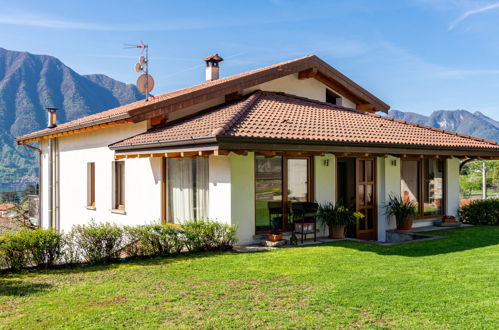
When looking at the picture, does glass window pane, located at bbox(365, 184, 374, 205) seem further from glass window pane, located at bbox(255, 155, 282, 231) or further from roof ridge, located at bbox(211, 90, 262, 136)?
roof ridge, located at bbox(211, 90, 262, 136)

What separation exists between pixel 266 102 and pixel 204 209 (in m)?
3.87

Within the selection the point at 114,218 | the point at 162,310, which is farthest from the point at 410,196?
the point at 162,310

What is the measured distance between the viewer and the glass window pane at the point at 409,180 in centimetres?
1375

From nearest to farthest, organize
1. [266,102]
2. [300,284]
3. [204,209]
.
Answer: [300,284] < [204,209] < [266,102]

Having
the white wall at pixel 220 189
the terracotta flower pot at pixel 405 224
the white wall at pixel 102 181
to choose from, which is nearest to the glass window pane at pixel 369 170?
the terracotta flower pot at pixel 405 224

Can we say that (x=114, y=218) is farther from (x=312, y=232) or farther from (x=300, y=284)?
(x=300, y=284)

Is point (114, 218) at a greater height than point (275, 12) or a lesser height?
lesser

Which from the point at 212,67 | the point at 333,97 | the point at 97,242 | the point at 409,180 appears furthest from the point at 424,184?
the point at 97,242

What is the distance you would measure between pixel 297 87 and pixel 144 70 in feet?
18.0

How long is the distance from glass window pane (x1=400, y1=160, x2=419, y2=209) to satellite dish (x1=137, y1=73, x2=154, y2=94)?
8850mm

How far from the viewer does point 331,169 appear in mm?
12164

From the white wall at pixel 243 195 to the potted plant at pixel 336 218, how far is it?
209cm

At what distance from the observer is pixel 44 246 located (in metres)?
8.16

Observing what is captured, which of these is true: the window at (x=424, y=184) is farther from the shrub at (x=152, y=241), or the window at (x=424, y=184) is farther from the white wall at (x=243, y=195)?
the shrub at (x=152, y=241)
